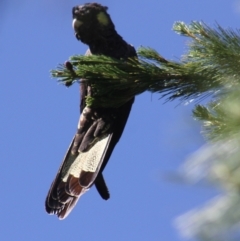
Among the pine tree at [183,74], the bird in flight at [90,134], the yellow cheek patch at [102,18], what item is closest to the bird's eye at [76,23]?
the bird in flight at [90,134]

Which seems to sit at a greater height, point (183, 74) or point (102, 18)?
point (102, 18)

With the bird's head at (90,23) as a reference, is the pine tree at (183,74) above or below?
below

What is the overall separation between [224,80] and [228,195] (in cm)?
88

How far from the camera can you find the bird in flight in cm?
251

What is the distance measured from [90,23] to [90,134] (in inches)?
22.7

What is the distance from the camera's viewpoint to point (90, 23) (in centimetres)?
279

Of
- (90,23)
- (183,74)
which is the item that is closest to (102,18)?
(90,23)

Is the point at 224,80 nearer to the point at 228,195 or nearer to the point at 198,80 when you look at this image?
the point at 198,80

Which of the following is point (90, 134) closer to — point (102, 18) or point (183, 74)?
point (102, 18)

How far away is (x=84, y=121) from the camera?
270cm

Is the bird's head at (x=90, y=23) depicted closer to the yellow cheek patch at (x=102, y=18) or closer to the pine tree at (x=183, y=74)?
the yellow cheek patch at (x=102, y=18)

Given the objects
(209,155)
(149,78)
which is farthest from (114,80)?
(209,155)

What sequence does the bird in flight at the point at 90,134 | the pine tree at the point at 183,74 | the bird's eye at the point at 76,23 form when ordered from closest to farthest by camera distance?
the pine tree at the point at 183,74 → the bird in flight at the point at 90,134 → the bird's eye at the point at 76,23

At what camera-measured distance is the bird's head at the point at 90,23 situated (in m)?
2.78
